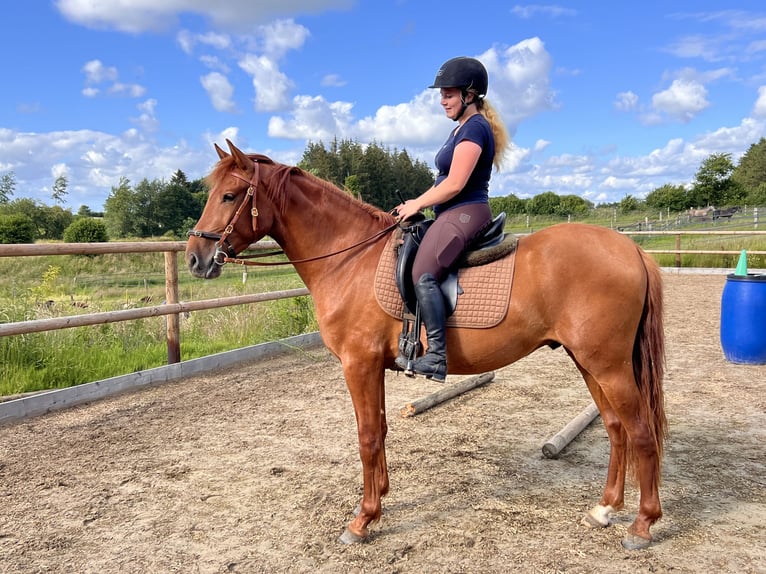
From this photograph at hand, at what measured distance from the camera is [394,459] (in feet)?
13.4

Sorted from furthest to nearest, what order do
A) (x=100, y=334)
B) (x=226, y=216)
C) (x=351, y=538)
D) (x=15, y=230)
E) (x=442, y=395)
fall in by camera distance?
1. (x=15, y=230)
2. (x=100, y=334)
3. (x=442, y=395)
4. (x=226, y=216)
5. (x=351, y=538)

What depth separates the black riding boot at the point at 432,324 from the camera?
289 centimetres

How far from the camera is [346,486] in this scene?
3.62 m

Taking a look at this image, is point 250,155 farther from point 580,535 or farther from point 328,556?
point 580,535

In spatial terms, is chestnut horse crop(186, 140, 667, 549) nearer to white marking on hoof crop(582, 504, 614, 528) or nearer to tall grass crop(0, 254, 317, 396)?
white marking on hoof crop(582, 504, 614, 528)

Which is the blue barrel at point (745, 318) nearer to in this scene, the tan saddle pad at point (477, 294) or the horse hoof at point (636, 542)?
the horse hoof at point (636, 542)

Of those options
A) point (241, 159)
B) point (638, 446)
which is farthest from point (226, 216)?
point (638, 446)

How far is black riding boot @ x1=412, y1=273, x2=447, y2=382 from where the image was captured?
2887 mm

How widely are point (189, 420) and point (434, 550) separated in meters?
3.15

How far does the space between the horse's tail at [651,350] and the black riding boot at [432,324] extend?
45.8 inches

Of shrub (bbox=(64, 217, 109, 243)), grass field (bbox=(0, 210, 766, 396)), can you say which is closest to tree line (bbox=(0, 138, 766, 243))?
shrub (bbox=(64, 217, 109, 243))

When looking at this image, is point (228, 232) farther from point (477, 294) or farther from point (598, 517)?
point (598, 517)

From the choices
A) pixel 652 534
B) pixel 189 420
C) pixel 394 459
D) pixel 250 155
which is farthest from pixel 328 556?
pixel 189 420

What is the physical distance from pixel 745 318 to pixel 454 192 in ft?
18.4
